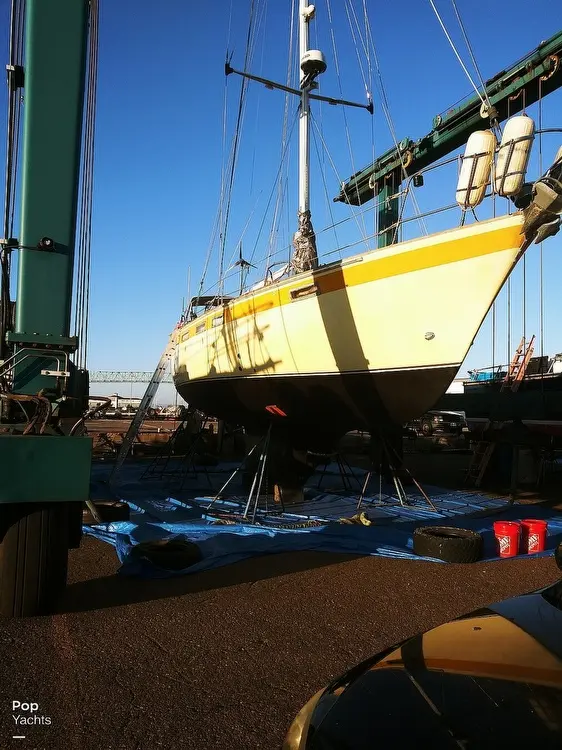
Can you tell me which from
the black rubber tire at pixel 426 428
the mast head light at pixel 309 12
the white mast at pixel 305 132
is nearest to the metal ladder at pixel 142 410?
the white mast at pixel 305 132

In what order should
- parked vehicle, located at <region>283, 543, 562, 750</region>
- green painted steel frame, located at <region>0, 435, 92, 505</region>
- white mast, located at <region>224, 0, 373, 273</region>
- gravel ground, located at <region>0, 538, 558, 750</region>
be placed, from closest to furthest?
parked vehicle, located at <region>283, 543, 562, 750</region> < gravel ground, located at <region>0, 538, 558, 750</region> < green painted steel frame, located at <region>0, 435, 92, 505</region> < white mast, located at <region>224, 0, 373, 273</region>

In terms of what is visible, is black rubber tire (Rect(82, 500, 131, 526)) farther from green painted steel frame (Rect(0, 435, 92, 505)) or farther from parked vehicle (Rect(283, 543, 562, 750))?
parked vehicle (Rect(283, 543, 562, 750))

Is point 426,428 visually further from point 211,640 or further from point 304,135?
point 211,640

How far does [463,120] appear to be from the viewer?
13258 millimetres

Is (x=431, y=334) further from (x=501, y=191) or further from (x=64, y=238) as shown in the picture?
(x=64, y=238)

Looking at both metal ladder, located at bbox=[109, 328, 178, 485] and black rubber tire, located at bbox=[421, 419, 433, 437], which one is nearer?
metal ladder, located at bbox=[109, 328, 178, 485]

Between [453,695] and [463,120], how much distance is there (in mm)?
13991

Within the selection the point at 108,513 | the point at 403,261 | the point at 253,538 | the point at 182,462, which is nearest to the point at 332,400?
the point at 403,261

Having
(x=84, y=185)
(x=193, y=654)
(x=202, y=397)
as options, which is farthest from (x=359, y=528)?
(x=202, y=397)

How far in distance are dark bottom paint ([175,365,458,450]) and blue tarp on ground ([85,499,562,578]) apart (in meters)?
1.70

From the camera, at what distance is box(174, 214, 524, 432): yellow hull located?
702cm

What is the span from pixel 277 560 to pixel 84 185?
491 centimetres

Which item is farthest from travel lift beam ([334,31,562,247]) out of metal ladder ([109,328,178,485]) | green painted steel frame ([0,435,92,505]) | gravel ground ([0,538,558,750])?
green painted steel frame ([0,435,92,505])

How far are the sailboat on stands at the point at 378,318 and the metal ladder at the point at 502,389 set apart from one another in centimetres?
405
